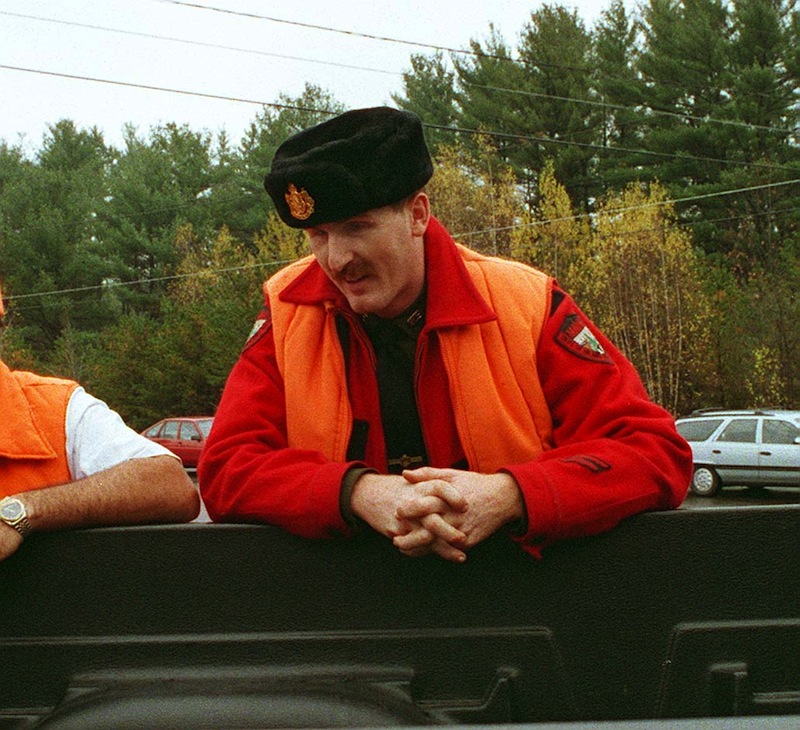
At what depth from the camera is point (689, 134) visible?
37594 mm

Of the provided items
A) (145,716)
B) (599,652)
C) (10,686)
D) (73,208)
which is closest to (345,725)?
(145,716)

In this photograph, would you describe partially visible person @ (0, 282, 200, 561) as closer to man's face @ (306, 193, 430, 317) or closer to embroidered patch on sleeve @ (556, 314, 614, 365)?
man's face @ (306, 193, 430, 317)

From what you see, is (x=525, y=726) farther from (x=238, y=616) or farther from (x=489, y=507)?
(x=489, y=507)

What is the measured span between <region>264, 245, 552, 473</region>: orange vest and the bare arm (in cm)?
26

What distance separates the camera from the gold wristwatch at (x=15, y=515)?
1827 mm

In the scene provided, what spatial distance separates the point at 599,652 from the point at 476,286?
1028 millimetres

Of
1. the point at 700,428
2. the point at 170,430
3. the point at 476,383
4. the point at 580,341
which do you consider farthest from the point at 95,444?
the point at 170,430

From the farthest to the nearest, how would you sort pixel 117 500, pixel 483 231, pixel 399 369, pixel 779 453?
pixel 483 231, pixel 779 453, pixel 399 369, pixel 117 500

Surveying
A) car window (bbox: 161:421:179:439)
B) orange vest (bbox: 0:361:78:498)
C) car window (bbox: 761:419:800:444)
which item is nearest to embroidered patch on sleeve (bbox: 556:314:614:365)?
orange vest (bbox: 0:361:78:498)

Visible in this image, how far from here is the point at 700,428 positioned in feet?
65.6

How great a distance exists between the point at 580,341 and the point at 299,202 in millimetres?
671

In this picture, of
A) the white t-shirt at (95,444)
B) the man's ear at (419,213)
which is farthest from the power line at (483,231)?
the white t-shirt at (95,444)

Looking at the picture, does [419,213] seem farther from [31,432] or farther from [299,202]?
[31,432]

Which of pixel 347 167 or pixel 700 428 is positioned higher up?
pixel 347 167
